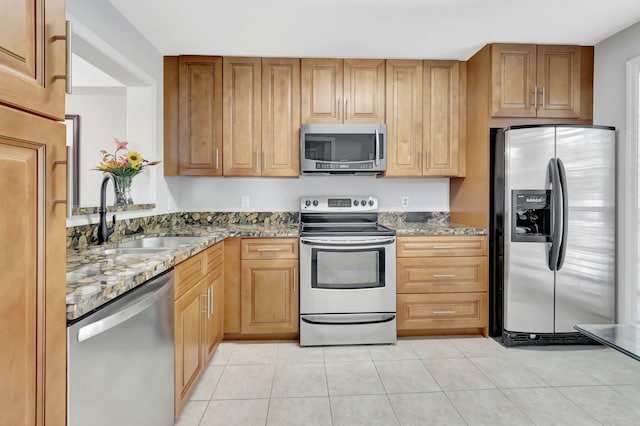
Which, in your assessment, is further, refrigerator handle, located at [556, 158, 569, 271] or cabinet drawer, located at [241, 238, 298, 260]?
cabinet drawer, located at [241, 238, 298, 260]

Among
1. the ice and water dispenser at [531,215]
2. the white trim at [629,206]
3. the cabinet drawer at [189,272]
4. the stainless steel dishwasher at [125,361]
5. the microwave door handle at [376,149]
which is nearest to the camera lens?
the stainless steel dishwasher at [125,361]

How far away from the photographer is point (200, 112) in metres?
3.12

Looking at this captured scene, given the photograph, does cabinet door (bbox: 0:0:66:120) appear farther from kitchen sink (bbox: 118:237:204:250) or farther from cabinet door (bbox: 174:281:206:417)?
kitchen sink (bbox: 118:237:204:250)

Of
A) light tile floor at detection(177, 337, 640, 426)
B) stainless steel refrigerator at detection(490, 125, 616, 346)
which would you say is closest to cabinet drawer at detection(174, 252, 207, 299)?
light tile floor at detection(177, 337, 640, 426)

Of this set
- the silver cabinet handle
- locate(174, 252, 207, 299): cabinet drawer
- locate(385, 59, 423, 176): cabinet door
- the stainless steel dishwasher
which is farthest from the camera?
locate(385, 59, 423, 176): cabinet door

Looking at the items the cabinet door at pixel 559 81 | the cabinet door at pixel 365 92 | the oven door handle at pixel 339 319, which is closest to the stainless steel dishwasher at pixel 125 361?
the oven door handle at pixel 339 319

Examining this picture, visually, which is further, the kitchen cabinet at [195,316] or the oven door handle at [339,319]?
the oven door handle at [339,319]

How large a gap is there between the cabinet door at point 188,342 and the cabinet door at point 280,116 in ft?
4.44

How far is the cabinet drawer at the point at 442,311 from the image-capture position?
295cm

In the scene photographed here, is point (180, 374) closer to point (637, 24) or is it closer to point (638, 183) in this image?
point (638, 183)

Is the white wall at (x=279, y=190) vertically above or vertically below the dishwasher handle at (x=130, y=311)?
above

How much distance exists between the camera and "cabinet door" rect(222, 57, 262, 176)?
3.12m

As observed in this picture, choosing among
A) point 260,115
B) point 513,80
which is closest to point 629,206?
point 513,80

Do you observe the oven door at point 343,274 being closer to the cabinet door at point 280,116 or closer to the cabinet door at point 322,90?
the cabinet door at point 280,116
